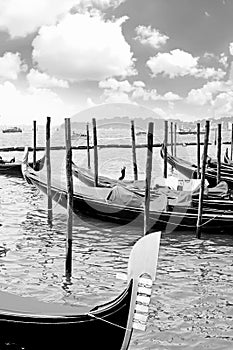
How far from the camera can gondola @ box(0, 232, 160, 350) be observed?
363cm

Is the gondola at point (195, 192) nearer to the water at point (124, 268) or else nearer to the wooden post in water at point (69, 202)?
the water at point (124, 268)

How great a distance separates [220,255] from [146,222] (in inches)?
59.9

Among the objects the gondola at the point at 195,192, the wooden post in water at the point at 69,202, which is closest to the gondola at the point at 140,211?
the gondola at the point at 195,192

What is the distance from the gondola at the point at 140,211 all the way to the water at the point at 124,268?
0.65 ft

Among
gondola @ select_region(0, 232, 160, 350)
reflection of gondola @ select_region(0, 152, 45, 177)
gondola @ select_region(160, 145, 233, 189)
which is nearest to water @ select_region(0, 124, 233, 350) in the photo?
gondola @ select_region(0, 232, 160, 350)

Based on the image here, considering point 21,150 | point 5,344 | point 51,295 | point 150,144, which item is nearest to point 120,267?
point 51,295

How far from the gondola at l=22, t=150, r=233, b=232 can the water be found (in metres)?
0.20

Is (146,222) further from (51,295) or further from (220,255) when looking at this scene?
(51,295)

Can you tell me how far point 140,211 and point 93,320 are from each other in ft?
19.5

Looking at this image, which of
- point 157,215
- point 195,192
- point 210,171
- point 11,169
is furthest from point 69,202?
point 11,169

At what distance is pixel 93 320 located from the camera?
3799mm

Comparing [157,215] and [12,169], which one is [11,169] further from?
[157,215]

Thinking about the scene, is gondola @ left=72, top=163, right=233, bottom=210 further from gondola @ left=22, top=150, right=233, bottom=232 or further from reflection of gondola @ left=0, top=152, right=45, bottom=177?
reflection of gondola @ left=0, top=152, right=45, bottom=177

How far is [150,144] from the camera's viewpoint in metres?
7.84
